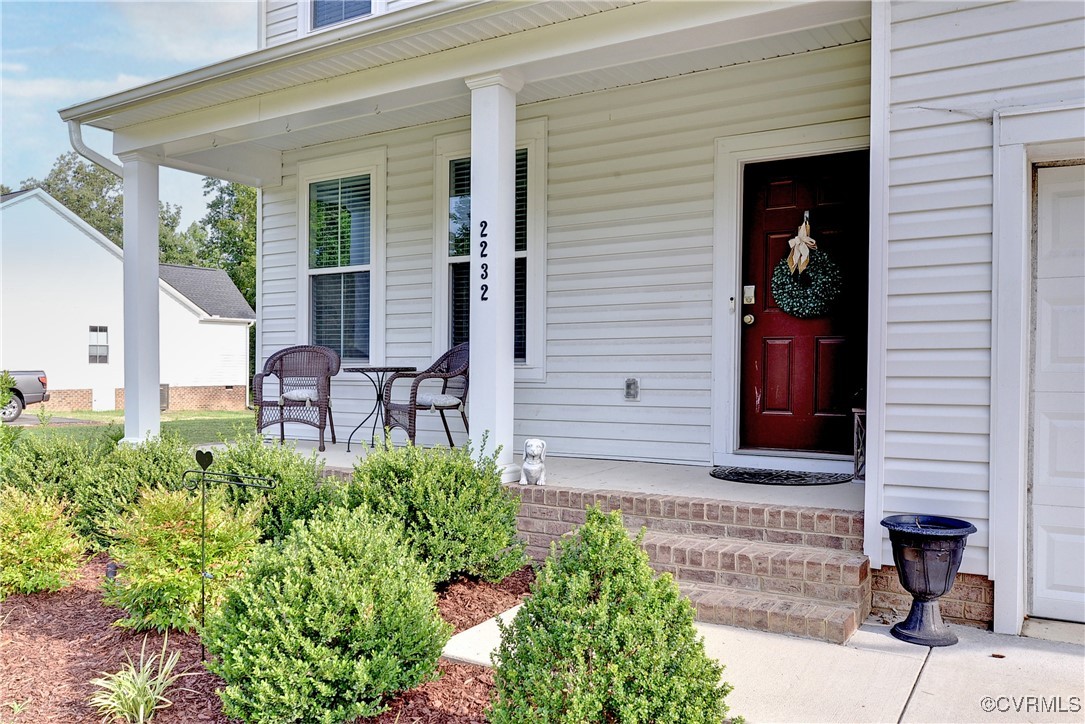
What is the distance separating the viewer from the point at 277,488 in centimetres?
391

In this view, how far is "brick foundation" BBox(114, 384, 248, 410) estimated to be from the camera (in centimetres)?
2023

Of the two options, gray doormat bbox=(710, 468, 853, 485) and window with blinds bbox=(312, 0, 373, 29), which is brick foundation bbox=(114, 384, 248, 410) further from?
gray doormat bbox=(710, 468, 853, 485)

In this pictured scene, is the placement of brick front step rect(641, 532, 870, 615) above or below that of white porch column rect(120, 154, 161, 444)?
below

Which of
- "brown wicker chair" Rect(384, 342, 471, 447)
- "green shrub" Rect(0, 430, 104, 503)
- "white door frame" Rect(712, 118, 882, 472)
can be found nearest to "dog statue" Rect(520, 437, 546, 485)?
"brown wicker chair" Rect(384, 342, 471, 447)

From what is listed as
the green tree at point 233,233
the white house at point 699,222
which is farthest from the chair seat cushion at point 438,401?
the green tree at point 233,233

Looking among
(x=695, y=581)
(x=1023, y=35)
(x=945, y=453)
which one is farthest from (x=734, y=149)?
(x=695, y=581)

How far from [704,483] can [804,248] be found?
1.60 metres

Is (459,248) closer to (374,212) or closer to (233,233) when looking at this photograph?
(374,212)

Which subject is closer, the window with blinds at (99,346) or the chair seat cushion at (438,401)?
the chair seat cushion at (438,401)

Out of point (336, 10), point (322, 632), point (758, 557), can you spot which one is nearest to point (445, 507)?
point (322, 632)

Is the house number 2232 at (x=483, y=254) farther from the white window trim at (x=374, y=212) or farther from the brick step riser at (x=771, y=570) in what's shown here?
the white window trim at (x=374, y=212)

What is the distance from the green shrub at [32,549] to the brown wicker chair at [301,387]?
2.10 metres

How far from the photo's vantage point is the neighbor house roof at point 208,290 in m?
21.6

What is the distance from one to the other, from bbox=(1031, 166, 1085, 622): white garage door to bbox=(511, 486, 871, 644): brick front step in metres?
0.75
